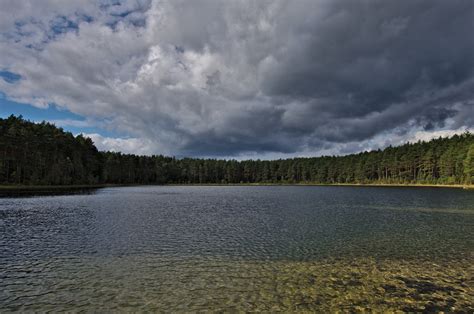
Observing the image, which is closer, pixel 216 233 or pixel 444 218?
pixel 216 233

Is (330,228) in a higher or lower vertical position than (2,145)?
lower

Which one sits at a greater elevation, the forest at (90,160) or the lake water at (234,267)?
the forest at (90,160)

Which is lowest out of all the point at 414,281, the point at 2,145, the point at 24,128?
the point at 414,281

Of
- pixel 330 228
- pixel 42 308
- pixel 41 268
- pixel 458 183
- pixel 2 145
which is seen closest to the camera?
pixel 42 308

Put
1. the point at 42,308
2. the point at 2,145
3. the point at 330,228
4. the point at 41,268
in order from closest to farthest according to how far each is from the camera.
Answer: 1. the point at 42,308
2. the point at 41,268
3. the point at 330,228
4. the point at 2,145

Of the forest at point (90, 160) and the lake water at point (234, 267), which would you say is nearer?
the lake water at point (234, 267)

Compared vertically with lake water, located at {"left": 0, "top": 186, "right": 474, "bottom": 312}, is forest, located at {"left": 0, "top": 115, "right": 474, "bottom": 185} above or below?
above

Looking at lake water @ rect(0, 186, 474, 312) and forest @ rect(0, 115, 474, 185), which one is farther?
forest @ rect(0, 115, 474, 185)

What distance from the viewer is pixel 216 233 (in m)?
29.8

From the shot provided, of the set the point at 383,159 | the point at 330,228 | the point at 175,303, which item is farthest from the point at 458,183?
the point at 175,303

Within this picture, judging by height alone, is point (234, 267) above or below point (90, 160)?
below

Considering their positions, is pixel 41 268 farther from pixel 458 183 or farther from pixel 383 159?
pixel 383 159

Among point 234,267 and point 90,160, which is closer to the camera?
point 234,267

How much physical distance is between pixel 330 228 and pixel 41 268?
27245 mm
